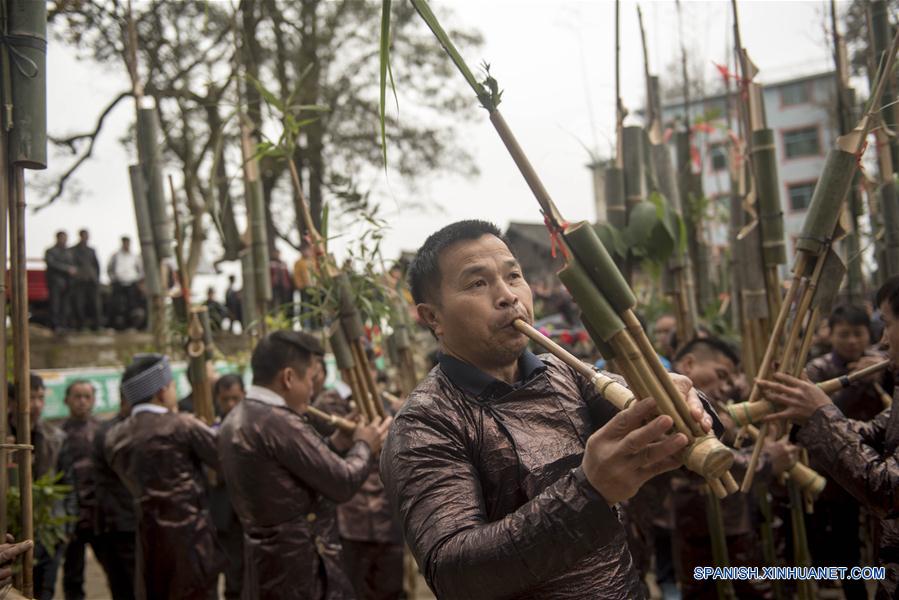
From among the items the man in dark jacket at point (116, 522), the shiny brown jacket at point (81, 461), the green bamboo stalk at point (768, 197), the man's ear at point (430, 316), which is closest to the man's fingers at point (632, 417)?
the man's ear at point (430, 316)

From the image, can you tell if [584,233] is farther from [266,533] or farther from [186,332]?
[186,332]

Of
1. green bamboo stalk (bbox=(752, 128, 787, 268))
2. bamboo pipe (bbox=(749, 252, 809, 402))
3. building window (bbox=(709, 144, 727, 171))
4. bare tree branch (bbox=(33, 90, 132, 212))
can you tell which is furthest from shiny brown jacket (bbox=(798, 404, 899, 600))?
bare tree branch (bbox=(33, 90, 132, 212))

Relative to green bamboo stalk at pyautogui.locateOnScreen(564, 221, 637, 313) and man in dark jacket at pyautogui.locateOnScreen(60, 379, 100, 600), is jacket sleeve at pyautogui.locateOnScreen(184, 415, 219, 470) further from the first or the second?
green bamboo stalk at pyautogui.locateOnScreen(564, 221, 637, 313)

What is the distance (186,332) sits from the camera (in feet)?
13.5

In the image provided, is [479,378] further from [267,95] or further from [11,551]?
[267,95]

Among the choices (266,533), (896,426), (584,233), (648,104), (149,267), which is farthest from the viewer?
(149,267)

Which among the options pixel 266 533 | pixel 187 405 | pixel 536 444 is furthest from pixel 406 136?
pixel 536 444

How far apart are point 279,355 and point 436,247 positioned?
169cm

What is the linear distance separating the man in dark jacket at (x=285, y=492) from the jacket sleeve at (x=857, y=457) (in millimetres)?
1717

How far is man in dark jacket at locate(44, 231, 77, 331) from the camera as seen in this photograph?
1181 centimetres

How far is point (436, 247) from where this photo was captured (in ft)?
6.15

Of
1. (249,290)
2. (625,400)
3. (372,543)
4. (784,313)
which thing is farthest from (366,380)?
(625,400)

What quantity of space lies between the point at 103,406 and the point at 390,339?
567 centimetres

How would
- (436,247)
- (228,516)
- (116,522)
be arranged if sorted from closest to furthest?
(436,247)
(116,522)
(228,516)
